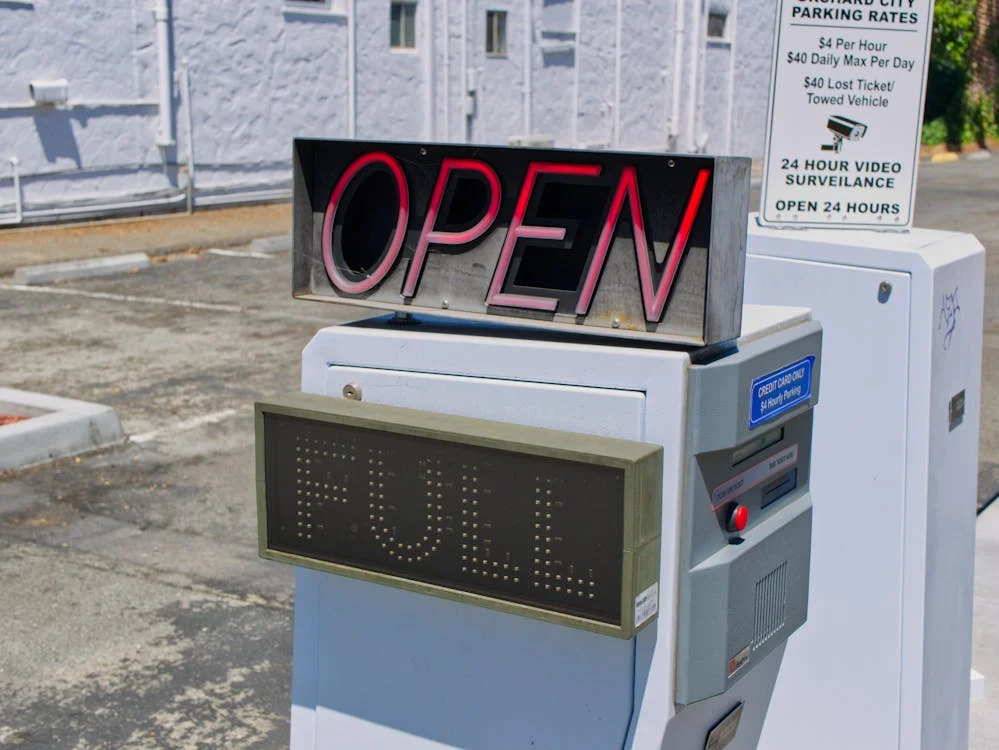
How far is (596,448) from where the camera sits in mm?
→ 2461

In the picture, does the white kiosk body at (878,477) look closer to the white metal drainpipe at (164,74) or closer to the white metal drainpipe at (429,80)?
the white metal drainpipe at (164,74)

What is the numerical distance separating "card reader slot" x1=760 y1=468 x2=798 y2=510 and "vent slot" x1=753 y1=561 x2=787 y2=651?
139 mm

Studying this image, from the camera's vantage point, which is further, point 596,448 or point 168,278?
point 168,278

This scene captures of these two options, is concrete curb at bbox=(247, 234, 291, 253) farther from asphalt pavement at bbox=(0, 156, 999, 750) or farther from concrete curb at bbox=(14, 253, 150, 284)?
asphalt pavement at bbox=(0, 156, 999, 750)

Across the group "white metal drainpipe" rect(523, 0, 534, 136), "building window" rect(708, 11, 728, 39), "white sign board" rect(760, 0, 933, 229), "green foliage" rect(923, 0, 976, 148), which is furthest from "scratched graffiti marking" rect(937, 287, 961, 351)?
"green foliage" rect(923, 0, 976, 148)

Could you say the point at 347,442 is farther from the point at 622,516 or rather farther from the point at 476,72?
the point at 476,72

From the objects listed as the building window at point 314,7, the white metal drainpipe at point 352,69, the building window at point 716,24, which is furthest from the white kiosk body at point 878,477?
the building window at point 716,24

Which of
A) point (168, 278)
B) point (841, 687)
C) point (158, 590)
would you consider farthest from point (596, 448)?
point (168, 278)

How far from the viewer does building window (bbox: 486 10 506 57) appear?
22.2 m

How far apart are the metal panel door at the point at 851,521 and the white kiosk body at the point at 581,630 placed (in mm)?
253

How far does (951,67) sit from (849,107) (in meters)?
30.2

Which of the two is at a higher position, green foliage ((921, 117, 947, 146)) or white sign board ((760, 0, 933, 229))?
white sign board ((760, 0, 933, 229))

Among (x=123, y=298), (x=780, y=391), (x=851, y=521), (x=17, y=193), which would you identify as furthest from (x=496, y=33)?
(x=780, y=391)

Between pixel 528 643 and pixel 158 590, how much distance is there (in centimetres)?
315
